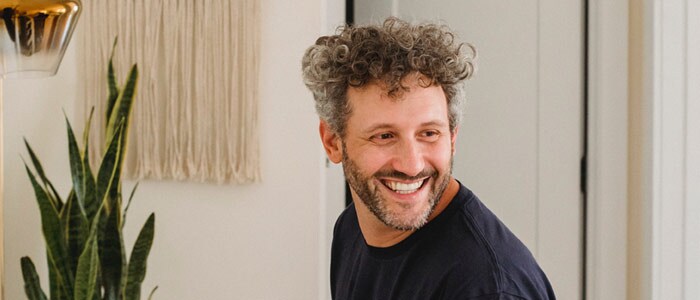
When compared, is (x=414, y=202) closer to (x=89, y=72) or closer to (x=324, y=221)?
(x=324, y=221)

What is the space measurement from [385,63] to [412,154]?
0.14 m

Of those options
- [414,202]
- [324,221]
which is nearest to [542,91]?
[324,221]

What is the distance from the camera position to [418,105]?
1377 mm

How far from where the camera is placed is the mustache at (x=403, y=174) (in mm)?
1385

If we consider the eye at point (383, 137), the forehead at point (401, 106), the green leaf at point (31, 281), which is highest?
the forehead at point (401, 106)

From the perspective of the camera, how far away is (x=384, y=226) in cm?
Result: 150

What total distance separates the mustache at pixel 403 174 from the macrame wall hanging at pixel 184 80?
1549mm

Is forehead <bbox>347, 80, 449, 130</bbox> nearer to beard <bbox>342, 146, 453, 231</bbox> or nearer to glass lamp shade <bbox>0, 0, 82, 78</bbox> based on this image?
beard <bbox>342, 146, 453, 231</bbox>

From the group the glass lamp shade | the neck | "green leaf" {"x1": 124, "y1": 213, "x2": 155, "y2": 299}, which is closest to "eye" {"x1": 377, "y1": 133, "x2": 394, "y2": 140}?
the neck

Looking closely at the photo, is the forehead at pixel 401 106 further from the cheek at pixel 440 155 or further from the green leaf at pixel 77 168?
the green leaf at pixel 77 168

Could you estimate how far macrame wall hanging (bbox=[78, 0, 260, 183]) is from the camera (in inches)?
115

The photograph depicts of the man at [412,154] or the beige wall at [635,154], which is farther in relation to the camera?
the beige wall at [635,154]
